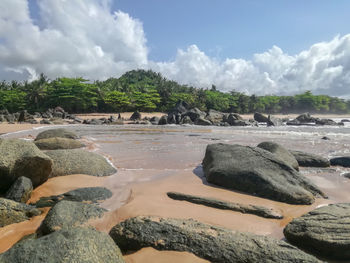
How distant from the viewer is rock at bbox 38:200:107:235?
9.37 ft

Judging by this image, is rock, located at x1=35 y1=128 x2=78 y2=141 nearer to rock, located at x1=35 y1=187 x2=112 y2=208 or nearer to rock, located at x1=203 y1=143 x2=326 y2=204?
rock, located at x1=35 y1=187 x2=112 y2=208

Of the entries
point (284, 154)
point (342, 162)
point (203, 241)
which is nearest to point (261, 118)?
point (342, 162)

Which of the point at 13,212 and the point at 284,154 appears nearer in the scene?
the point at 13,212

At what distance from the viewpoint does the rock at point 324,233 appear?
97.5 inches

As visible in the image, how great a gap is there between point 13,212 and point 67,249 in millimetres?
1791

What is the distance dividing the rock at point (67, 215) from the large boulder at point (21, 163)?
65.5 inches

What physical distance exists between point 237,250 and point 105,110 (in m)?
54.1

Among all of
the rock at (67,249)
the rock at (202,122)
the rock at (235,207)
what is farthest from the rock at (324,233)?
the rock at (202,122)

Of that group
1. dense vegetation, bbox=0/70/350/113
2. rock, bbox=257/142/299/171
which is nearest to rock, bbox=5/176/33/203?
rock, bbox=257/142/299/171

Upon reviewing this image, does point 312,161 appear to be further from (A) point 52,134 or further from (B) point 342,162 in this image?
(A) point 52,134

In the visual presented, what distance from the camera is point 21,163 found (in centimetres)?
430

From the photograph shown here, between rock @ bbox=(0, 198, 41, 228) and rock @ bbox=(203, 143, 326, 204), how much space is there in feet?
10.2

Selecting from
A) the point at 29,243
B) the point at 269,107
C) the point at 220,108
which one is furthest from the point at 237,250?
the point at 269,107

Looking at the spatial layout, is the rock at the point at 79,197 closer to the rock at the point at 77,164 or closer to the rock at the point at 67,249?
the rock at the point at 77,164
